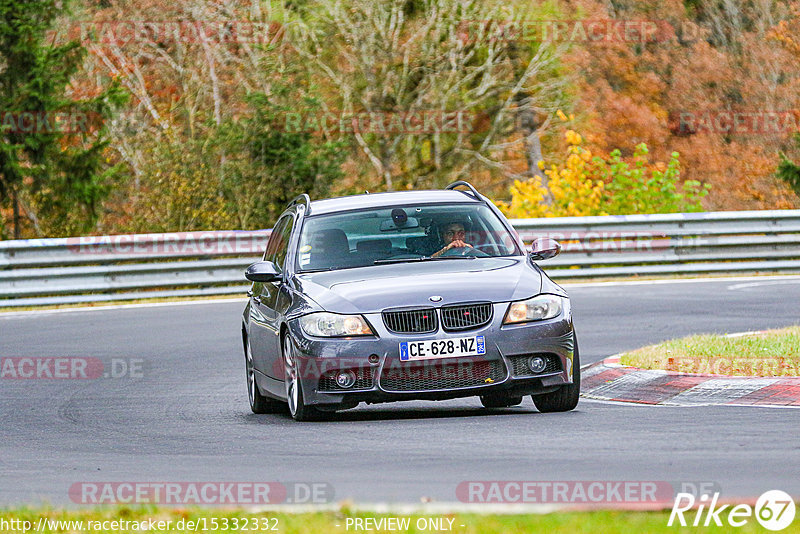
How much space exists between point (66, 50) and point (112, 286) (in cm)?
861

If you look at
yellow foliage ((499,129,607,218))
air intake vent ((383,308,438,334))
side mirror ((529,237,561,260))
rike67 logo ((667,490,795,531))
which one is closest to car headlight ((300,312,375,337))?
air intake vent ((383,308,438,334))

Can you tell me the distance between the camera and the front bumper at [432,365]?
32.6ft

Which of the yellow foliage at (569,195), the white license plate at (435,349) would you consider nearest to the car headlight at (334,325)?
the white license plate at (435,349)

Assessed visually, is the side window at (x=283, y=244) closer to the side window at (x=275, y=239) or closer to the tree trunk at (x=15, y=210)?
the side window at (x=275, y=239)

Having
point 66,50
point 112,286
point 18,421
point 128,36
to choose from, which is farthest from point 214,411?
point 128,36

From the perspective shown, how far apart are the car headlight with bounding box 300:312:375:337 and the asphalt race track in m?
0.62

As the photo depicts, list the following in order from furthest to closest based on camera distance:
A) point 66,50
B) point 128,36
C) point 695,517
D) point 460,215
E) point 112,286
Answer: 1. point 128,36
2. point 66,50
3. point 112,286
4. point 460,215
5. point 695,517

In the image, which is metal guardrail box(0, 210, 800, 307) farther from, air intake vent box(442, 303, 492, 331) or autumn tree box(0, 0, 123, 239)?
air intake vent box(442, 303, 492, 331)

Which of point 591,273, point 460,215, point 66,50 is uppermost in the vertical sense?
point 460,215

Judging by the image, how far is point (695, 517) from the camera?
19.7 ft

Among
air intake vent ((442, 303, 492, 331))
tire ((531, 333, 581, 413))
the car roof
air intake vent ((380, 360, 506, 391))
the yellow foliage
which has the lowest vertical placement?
the yellow foliage

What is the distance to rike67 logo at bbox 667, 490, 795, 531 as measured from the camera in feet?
19.2

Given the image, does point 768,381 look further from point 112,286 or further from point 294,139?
point 294,139

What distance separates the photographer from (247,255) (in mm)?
23641
